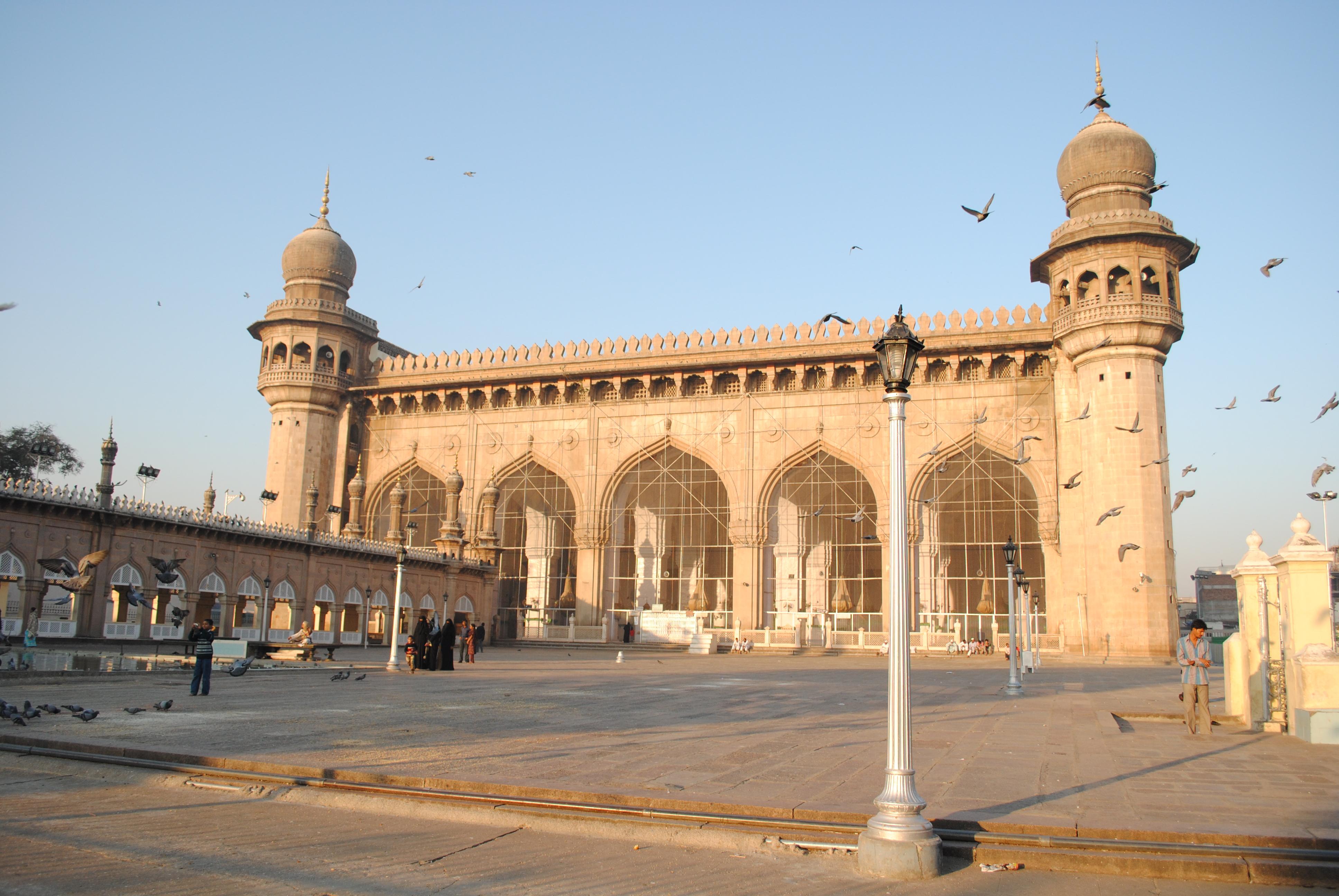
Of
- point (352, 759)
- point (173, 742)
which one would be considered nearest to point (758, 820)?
point (352, 759)

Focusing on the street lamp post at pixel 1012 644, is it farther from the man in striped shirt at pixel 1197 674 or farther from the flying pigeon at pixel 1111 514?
the flying pigeon at pixel 1111 514

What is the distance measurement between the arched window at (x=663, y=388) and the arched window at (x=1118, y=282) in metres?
13.5

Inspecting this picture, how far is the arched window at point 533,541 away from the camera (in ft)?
117

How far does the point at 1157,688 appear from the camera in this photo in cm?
1633

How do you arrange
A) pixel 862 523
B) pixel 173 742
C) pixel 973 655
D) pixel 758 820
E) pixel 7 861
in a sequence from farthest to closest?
pixel 862 523 → pixel 973 655 → pixel 173 742 → pixel 758 820 → pixel 7 861

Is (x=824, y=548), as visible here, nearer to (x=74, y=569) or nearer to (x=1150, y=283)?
(x=1150, y=283)

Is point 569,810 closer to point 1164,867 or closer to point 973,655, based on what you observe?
point 1164,867

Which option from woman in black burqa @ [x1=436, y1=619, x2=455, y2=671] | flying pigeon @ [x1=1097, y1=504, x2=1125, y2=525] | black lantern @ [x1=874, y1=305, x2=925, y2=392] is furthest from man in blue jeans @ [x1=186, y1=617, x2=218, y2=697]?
flying pigeon @ [x1=1097, y1=504, x2=1125, y2=525]

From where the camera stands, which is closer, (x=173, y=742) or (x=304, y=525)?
(x=173, y=742)

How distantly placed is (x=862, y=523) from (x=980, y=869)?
28.2 m

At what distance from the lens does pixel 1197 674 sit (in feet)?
30.4

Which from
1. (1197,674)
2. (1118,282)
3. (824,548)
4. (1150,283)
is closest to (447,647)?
(1197,674)

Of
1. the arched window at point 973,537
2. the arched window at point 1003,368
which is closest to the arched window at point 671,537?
the arched window at point 973,537

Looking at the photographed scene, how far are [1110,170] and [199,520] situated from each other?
26.1m
